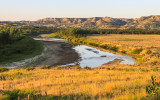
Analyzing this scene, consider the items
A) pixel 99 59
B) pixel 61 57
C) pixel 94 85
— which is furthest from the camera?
pixel 61 57

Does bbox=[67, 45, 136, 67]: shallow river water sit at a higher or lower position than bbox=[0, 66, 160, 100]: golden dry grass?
lower

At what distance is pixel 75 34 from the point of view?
14425cm

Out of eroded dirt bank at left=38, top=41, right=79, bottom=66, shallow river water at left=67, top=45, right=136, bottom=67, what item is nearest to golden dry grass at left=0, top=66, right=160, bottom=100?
shallow river water at left=67, top=45, right=136, bottom=67

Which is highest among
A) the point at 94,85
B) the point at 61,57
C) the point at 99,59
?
the point at 94,85

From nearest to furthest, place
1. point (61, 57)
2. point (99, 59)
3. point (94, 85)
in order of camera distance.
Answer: point (94, 85) < point (99, 59) < point (61, 57)

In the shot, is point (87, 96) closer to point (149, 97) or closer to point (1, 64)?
point (149, 97)

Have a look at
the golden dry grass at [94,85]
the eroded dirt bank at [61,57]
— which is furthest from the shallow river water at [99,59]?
the golden dry grass at [94,85]

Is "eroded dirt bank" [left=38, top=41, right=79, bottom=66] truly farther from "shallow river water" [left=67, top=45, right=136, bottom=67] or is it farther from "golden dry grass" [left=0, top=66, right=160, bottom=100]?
"golden dry grass" [left=0, top=66, right=160, bottom=100]

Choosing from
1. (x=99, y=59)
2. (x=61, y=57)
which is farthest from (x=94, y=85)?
(x=61, y=57)

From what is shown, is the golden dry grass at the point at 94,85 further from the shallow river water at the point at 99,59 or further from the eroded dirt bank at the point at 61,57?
the eroded dirt bank at the point at 61,57

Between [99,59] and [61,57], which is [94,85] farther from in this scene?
[61,57]

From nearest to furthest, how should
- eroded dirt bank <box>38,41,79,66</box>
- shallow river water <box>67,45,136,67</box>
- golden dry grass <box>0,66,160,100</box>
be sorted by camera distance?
golden dry grass <box>0,66,160,100</box>, shallow river water <box>67,45,136,67</box>, eroded dirt bank <box>38,41,79,66</box>

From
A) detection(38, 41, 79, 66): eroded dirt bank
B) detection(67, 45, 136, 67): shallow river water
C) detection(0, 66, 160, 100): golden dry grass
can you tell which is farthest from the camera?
detection(38, 41, 79, 66): eroded dirt bank

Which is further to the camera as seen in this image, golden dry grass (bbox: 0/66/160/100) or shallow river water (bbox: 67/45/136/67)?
shallow river water (bbox: 67/45/136/67)
